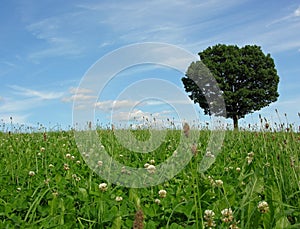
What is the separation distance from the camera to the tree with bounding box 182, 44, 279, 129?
1351 inches

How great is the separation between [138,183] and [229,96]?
3034 centimetres

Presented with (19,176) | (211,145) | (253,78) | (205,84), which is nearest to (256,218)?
(19,176)

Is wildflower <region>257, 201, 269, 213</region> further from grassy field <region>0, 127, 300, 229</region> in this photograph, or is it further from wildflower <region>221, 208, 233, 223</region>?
wildflower <region>221, 208, 233, 223</region>

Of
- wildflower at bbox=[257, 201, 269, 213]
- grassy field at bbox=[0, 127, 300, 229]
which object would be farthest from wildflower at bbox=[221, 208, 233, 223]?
wildflower at bbox=[257, 201, 269, 213]

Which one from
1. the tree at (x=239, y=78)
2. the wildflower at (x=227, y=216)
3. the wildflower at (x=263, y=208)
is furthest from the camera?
the tree at (x=239, y=78)

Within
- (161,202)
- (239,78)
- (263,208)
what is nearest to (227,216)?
(263,208)

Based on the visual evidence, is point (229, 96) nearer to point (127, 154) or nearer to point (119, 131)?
point (119, 131)

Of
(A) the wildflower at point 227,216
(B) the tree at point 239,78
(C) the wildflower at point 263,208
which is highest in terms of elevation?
(B) the tree at point 239,78

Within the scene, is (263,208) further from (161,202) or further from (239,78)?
(239,78)

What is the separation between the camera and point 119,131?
10.2 meters

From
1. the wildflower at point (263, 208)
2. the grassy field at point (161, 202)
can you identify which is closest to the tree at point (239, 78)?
the grassy field at point (161, 202)

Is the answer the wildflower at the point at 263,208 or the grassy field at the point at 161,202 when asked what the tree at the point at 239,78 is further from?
the wildflower at the point at 263,208

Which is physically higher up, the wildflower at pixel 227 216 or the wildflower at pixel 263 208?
the wildflower at pixel 263 208

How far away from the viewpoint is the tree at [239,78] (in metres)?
34.3
